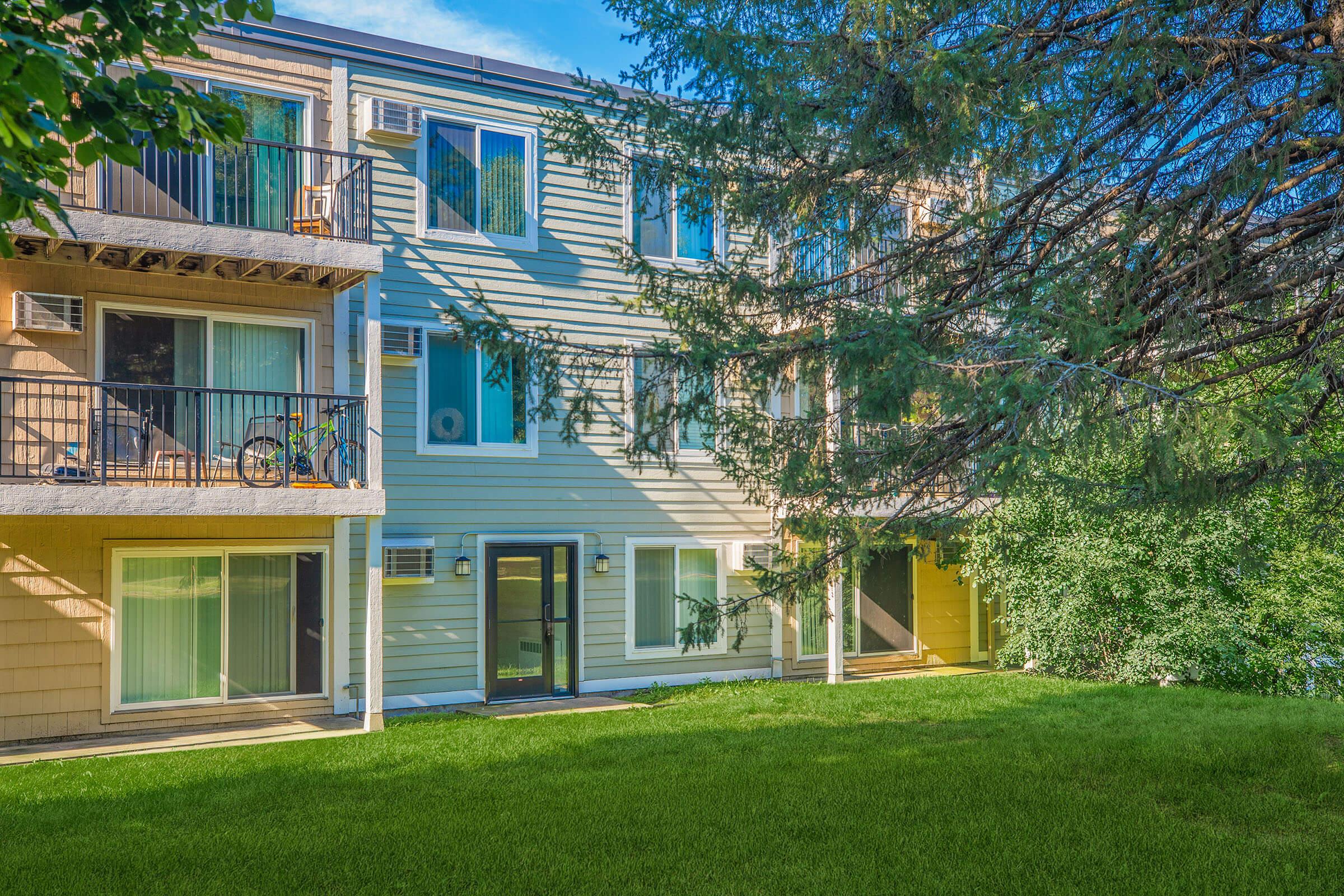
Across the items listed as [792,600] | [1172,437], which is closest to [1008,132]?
[1172,437]

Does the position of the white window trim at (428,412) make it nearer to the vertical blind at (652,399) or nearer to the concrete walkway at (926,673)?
the vertical blind at (652,399)

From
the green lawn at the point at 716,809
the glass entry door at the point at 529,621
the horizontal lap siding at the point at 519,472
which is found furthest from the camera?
the glass entry door at the point at 529,621

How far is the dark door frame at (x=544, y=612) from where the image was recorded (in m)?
12.7

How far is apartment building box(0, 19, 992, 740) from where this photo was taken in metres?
10.2

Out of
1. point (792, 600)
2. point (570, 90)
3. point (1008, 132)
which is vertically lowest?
point (792, 600)

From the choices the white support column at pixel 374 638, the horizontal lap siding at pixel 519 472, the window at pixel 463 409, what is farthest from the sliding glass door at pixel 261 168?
the white support column at pixel 374 638

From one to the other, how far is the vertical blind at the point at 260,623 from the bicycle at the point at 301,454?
103 cm

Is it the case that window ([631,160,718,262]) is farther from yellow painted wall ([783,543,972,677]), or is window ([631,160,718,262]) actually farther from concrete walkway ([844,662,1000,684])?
concrete walkway ([844,662,1000,684])

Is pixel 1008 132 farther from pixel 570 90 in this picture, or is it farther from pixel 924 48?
pixel 570 90

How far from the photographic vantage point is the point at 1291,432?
20.9 feet

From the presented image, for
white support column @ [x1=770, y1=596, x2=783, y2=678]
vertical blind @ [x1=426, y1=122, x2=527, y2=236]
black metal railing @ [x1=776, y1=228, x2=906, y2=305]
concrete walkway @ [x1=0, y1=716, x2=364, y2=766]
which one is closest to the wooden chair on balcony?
vertical blind @ [x1=426, y1=122, x2=527, y2=236]

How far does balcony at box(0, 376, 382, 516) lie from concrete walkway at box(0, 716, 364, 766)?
2138 mm

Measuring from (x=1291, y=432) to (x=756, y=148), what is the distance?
144 inches

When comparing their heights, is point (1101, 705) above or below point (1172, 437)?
below
